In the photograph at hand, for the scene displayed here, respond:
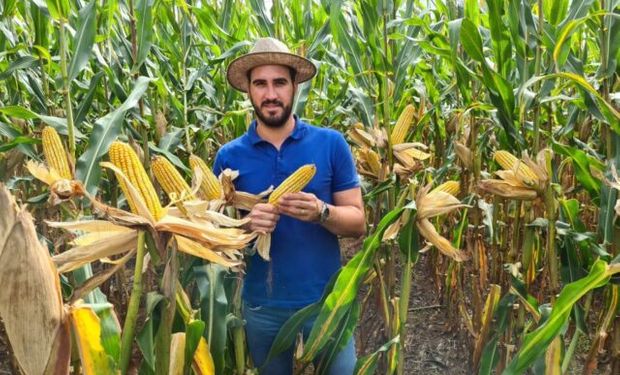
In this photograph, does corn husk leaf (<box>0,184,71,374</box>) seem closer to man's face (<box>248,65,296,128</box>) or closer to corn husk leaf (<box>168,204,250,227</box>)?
corn husk leaf (<box>168,204,250,227</box>)

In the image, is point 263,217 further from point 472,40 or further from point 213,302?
point 472,40

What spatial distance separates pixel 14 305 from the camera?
90 centimetres

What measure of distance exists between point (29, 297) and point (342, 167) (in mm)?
1725

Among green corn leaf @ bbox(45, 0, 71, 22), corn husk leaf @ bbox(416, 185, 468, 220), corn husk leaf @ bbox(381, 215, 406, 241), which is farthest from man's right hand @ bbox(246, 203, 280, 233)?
green corn leaf @ bbox(45, 0, 71, 22)

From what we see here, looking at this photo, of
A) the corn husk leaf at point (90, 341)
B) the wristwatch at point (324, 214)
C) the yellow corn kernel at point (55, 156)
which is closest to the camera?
the corn husk leaf at point (90, 341)

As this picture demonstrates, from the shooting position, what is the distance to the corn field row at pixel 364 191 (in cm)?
121

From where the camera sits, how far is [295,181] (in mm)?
2012

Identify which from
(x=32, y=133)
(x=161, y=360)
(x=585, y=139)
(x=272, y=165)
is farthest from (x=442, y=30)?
(x=161, y=360)

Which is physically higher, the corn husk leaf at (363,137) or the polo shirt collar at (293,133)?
the polo shirt collar at (293,133)

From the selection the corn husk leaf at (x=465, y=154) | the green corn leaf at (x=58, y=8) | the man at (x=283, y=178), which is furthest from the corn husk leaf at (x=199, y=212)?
the corn husk leaf at (x=465, y=154)

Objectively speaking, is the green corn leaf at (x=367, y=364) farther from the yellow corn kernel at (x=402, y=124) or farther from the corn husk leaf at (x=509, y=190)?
the yellow corn kernel at (x=402, y=124)

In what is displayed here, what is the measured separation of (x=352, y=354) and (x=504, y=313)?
67cm

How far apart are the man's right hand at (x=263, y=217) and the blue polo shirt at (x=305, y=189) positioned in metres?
Result: 0.46

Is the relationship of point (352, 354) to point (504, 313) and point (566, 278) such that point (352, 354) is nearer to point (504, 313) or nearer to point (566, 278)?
point (504, 313)
